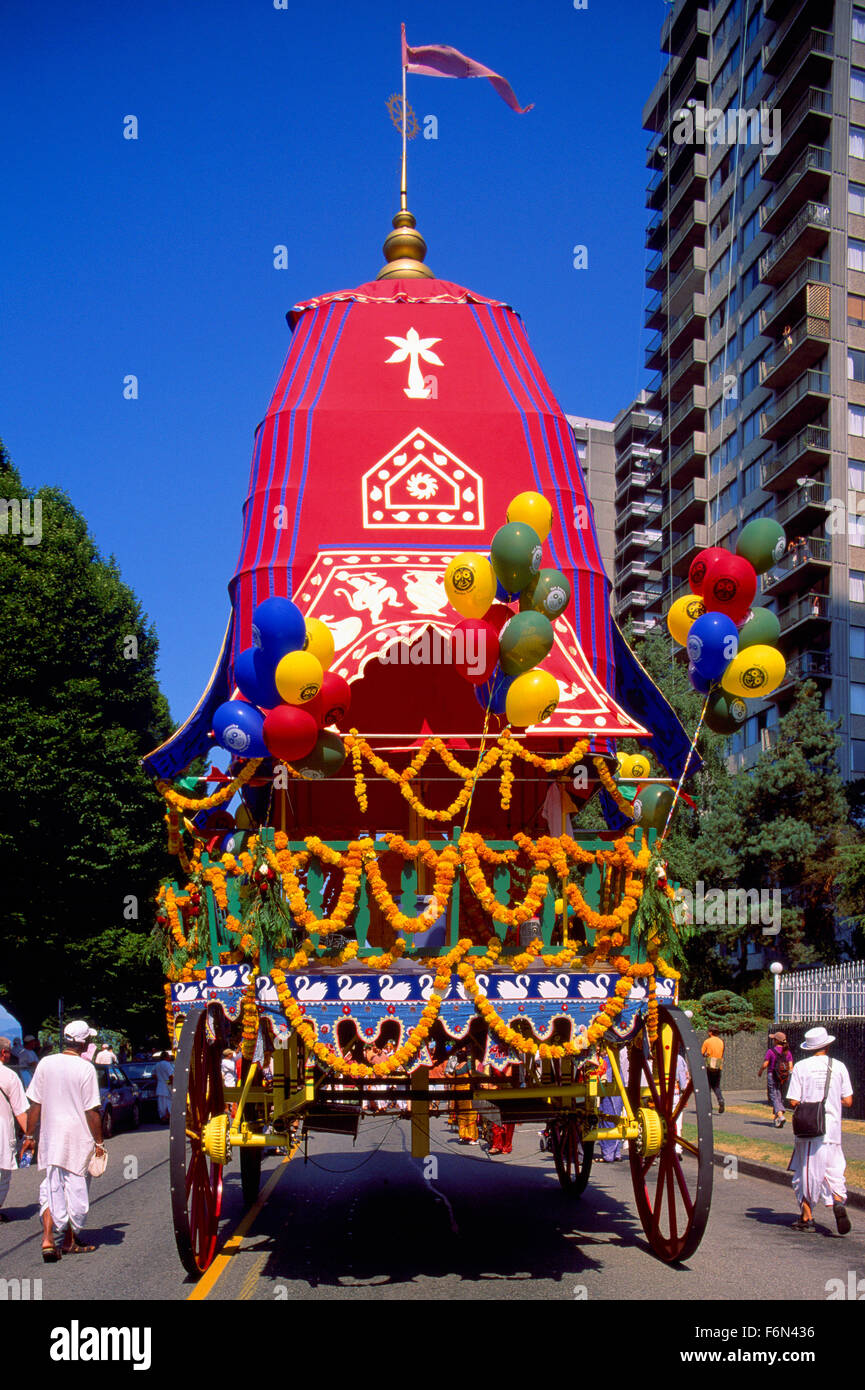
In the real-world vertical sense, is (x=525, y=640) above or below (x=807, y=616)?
below

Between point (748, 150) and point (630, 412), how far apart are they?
83.0 ft

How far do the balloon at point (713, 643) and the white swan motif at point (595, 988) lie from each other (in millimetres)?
2237

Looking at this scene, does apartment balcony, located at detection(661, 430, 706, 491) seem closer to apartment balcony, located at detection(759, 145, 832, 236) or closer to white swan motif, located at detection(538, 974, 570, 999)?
apartment balcony, located at detection(759, 145, 832, 236)

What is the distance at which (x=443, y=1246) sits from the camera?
378 inches

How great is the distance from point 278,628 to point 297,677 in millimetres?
344

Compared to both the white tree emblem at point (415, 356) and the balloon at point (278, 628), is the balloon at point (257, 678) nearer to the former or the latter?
the balloon at point (278, 628)

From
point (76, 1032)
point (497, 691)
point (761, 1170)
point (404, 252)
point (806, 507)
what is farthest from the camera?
point (806, 507)

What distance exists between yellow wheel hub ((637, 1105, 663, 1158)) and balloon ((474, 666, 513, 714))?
2.99 meters

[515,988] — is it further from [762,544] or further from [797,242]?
[797,242]

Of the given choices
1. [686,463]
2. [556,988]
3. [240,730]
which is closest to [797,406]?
[686,463]

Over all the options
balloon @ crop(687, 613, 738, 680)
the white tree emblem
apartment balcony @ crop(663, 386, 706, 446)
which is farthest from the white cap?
apartment balcony @ crop(663, 386, 706, 446)

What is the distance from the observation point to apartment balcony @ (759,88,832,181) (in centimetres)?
4394

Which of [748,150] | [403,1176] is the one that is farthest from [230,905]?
[748,150]

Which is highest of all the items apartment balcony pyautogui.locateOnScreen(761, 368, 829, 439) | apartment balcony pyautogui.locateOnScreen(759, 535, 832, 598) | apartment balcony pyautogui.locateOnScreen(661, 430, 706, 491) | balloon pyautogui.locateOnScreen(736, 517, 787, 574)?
apartment balcony pyautogui.locateOnScreen(661, 430, 706, 491)
